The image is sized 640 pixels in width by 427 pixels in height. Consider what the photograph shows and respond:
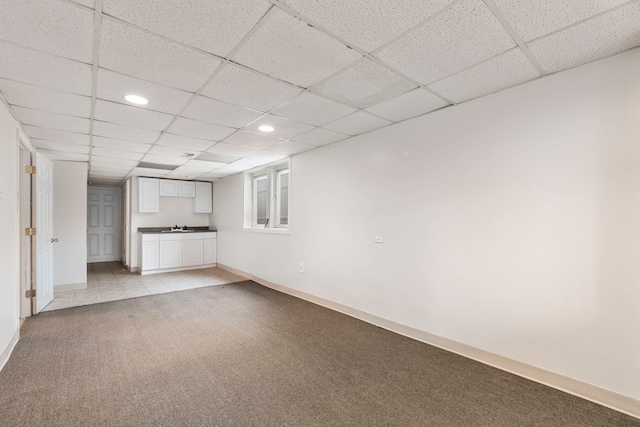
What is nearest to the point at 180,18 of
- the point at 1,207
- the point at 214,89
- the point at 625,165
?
the point at 214,89

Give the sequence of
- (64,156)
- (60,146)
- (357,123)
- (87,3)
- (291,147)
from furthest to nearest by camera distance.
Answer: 1. (64,156)
2. (291,147)
3. (60,146)
4. (357,123)
5. (87,3)

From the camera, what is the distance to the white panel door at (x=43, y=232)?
3.78m

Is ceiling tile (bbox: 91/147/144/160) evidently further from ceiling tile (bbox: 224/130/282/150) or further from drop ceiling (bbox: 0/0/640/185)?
ceiling tile (bbox: 224/130/282/150)

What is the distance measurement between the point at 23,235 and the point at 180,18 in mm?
3603

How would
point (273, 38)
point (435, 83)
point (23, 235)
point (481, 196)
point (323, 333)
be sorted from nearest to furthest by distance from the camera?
point (273, 38) → point (435, 83) → point (481, 196) → point (323, 333) → point (23, 235)

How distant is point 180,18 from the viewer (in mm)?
1566

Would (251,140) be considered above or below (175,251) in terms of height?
above

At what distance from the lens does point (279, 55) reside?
192cm

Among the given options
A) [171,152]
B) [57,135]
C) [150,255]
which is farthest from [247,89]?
[150,255]

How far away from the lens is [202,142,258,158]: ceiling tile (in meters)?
4.18

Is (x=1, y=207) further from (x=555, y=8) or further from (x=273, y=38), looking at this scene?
(x=555, y=8)

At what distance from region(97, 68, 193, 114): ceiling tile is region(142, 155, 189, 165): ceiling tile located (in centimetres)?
229

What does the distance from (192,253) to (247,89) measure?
5.78 meters

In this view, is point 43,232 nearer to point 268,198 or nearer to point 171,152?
point 171,152
